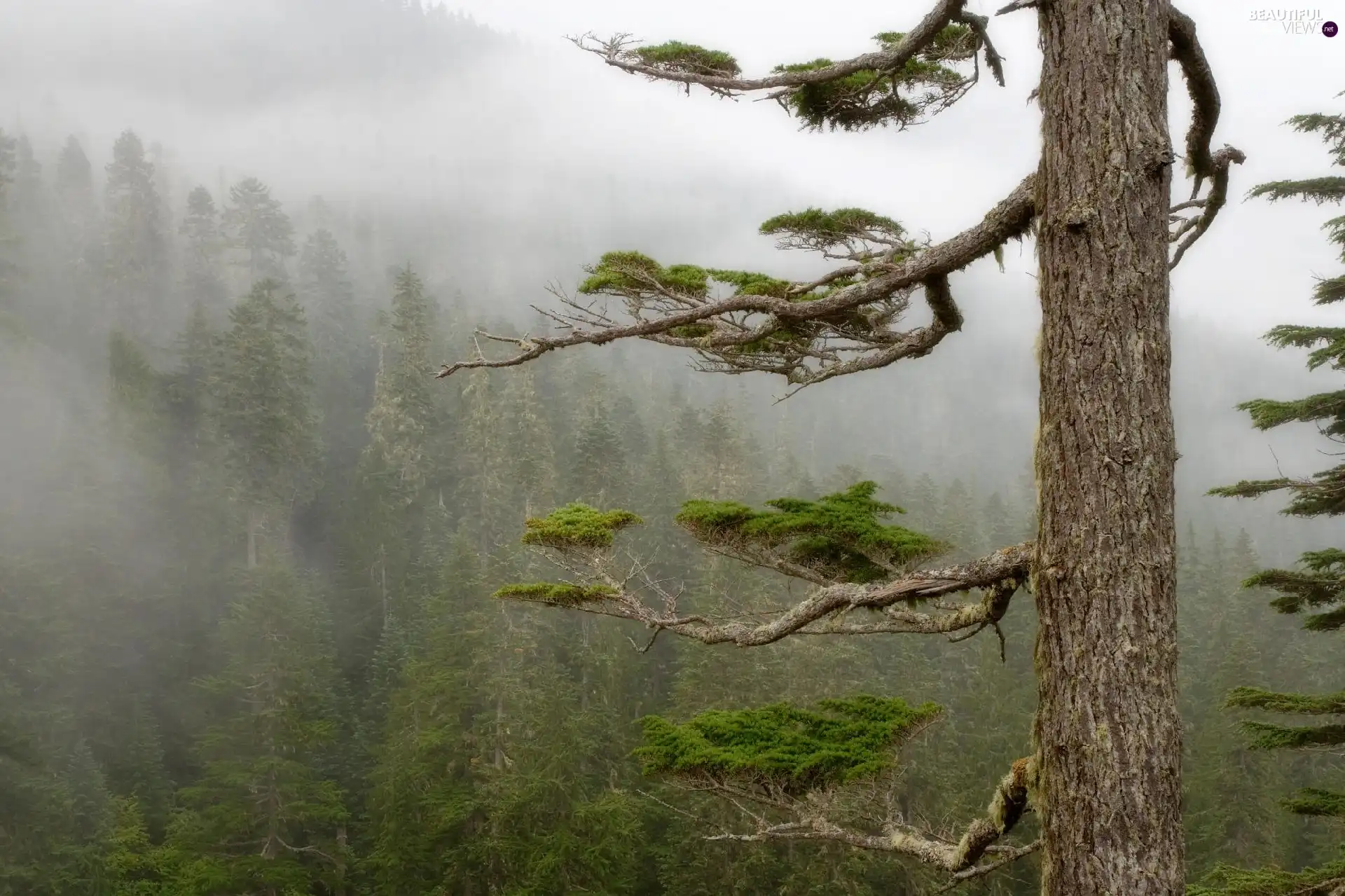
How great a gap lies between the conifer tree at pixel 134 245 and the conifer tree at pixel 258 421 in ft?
57.0

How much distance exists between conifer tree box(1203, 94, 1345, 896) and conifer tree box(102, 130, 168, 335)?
177ft

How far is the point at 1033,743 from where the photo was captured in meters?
2.97

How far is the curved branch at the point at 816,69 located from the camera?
323 centimetres

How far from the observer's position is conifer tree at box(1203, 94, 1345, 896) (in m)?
6.82

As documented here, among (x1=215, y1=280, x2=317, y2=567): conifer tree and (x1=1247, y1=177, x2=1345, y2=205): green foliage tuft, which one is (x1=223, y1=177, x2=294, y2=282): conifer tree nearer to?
(x1=215, y1=280, x2=317, y2=567): conifer tree

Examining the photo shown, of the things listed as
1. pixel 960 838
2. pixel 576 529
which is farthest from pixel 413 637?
pixel 960 838

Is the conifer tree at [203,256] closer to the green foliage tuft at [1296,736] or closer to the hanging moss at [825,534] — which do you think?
the hanging moss at [825,534]

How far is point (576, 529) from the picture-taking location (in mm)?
4402

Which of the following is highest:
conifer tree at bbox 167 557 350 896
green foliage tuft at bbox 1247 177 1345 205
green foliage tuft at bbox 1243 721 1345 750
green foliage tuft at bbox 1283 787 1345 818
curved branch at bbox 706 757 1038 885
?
green foliage tuft at bbox 1247 177 1345 205

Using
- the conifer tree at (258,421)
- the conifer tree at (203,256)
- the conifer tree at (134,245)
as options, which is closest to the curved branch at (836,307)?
the conifer tree at (258,421)

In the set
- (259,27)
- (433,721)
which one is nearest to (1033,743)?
(433,721)

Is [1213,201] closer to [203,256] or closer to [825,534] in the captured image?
[825,534]

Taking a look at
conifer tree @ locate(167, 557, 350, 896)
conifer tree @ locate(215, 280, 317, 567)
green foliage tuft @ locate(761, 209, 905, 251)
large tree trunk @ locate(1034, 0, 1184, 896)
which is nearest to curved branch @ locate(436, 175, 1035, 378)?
large tree trunk @ locate(1034, 0, 1184, 896)

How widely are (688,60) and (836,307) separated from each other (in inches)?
54.1
